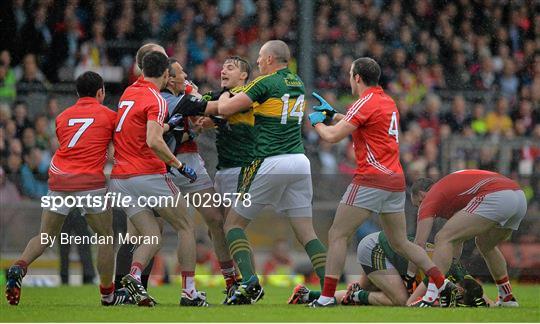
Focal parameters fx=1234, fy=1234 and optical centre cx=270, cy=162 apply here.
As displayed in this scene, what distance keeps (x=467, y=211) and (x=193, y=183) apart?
7.40ft

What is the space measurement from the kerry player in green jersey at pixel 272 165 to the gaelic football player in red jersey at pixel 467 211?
0.90 m

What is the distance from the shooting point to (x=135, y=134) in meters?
9.49

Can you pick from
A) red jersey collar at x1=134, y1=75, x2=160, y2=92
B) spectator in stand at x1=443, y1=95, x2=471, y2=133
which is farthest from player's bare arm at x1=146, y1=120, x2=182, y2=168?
spectator in stand at x1=443, y1=95, x2=471, y2=133

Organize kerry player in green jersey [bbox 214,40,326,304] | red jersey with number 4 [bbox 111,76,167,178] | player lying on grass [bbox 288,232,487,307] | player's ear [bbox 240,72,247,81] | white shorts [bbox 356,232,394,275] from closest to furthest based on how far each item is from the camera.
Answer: red jersey with number 4 [bbox 111,76,167,178] < kerry player in green jersey [bbox 214,40,326,304] < player lying on grass [bbox 288,232,487,307] < white shorts [bbox 356,232,394,275] < player's ear [bbox 240,72,247,81]

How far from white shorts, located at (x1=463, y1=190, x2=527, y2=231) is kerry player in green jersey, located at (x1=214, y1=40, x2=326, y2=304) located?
1.27 m

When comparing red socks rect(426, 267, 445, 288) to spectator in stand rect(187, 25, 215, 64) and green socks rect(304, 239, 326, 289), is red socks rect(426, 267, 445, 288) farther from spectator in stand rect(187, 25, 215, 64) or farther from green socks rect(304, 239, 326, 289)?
spectator in stand rect(187, 25, 215, 64)

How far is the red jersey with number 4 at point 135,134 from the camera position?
31.1 ft

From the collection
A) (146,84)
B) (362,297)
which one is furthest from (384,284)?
(146,84)

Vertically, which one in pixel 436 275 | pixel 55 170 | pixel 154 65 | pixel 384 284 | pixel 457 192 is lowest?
pixel 384 284

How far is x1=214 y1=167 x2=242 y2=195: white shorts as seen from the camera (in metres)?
10.3

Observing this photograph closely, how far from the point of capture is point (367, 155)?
31.1 ft

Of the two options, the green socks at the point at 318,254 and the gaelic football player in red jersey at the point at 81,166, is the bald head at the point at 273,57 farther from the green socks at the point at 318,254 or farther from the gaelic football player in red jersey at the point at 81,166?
the green socks at the point at 318,254

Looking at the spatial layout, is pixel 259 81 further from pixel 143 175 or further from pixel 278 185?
pixel 143 175

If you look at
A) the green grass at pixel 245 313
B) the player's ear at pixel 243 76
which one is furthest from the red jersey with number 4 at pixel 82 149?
the player's ear at pixel 243 76
